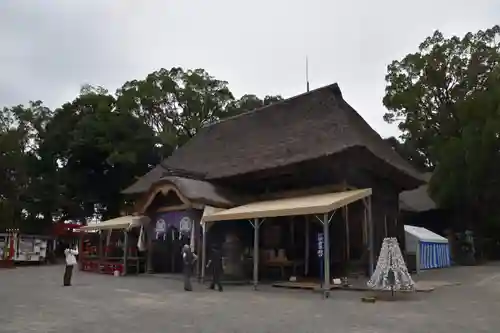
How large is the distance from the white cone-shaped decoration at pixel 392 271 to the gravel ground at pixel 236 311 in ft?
1.50

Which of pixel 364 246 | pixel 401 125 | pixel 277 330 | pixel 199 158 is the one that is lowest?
pixel 277 330

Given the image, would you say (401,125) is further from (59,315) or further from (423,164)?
(59,315)

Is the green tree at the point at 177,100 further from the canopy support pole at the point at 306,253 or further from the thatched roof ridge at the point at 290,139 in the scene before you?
the canopy support pole at the point at 306,253

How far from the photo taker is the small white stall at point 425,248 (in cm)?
1945

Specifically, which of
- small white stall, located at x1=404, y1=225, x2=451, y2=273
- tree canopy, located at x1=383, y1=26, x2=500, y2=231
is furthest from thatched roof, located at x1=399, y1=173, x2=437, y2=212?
small white stall, located at x1=404, y1=225, x2=451, y2=273

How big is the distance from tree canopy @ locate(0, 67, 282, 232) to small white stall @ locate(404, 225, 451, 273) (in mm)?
17762

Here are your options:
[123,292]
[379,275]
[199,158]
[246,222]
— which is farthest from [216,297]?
[199,158]

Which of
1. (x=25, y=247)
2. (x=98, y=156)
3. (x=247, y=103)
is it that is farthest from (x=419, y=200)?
(x=25, y=247)

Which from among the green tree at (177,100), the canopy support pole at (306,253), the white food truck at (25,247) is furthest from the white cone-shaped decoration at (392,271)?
the green tree at (177,100)

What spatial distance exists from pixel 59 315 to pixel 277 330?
3908mm

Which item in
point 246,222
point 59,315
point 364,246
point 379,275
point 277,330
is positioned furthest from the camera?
point 246,222

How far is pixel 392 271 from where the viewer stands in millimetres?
10414

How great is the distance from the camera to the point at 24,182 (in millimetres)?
32344

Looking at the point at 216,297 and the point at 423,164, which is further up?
the point at 423,164
